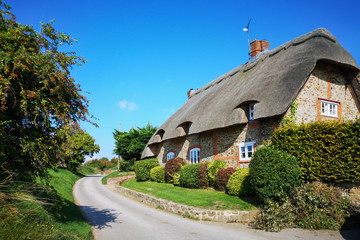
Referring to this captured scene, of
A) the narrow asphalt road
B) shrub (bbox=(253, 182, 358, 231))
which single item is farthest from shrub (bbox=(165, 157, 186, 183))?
shrub (bbox=(253, 182, 358, 231))

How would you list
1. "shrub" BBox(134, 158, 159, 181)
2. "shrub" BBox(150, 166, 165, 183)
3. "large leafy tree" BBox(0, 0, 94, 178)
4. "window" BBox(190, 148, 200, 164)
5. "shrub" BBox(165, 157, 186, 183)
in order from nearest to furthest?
"large leafy tree" BBox(0, 0, 94, 178) < "window" BBox(190, 148, 200, 164) < "shrub" BBox(165, 157, 186, 183) < "shrub" BBox(150, 166, 165, 183) < "shrub" BBox(134, 158, 159, 181)

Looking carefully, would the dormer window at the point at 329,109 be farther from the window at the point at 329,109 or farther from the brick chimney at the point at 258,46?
the brick chimney at the point at 258,46

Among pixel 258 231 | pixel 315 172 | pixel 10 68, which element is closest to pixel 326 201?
pixel 315 172

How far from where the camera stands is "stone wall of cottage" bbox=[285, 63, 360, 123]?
39.0 feet

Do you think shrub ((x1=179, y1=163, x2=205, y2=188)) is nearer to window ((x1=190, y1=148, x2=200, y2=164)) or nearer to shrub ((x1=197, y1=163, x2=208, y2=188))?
shrub ((x1=197, y1=163, x2=208, y2=188))

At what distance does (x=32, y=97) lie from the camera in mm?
5426

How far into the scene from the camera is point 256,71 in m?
15.4

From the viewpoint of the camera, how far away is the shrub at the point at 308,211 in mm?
7750

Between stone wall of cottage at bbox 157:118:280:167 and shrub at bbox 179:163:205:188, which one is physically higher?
stone wall of cottage at bbox 157:118:280:167

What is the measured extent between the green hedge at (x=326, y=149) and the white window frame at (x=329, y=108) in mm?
3807

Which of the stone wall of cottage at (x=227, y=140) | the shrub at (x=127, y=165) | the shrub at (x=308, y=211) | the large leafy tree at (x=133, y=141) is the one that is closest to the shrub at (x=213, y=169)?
the stone wall of cottage at (x=227, y=140)

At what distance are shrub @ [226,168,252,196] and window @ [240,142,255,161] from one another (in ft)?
4.29

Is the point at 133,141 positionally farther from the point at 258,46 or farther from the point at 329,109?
the point at 329,109

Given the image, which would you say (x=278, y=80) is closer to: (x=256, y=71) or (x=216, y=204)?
(x=256, y=71)
